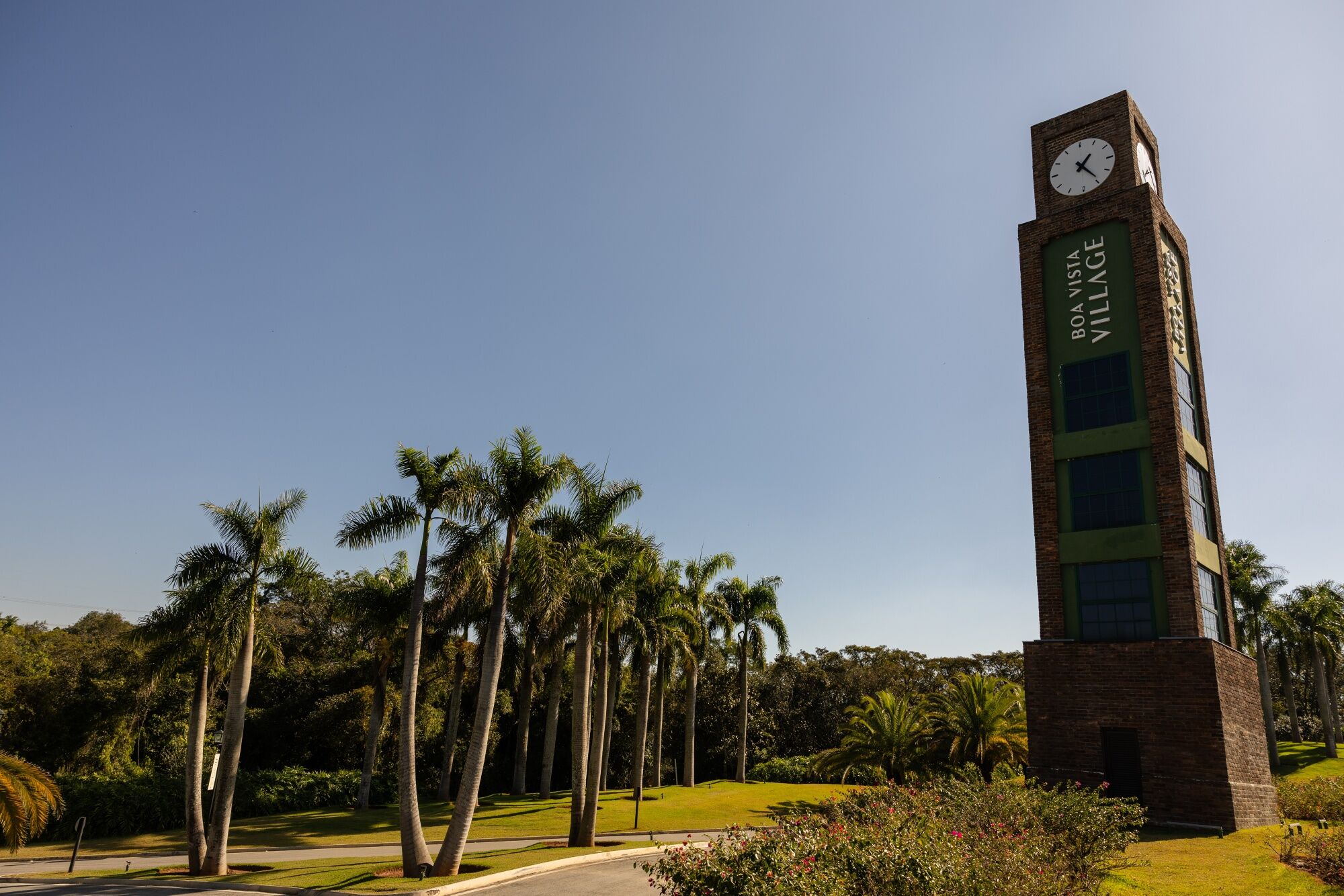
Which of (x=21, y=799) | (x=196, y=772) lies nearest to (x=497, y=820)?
(x=196, y=772)

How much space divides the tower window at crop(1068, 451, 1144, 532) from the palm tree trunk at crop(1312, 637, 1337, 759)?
38.7m

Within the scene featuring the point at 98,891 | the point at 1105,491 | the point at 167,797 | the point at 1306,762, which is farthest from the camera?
the point at 1306,762

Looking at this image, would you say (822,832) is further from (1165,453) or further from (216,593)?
(1165,453)

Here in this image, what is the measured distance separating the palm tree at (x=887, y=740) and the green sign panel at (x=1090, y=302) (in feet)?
51.3

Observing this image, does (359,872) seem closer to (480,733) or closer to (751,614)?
(480,733)

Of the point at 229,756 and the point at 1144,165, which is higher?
the point at 1144,165

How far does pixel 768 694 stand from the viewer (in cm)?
6725

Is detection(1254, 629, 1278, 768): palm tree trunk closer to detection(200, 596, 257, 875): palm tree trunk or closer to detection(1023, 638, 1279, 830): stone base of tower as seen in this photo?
detection(1023, 638, 1279, 830): stone base of tower

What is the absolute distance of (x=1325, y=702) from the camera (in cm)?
5594

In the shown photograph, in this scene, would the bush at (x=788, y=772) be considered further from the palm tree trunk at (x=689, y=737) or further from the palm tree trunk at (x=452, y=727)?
the palm tree trunk at (x=452, y=727)

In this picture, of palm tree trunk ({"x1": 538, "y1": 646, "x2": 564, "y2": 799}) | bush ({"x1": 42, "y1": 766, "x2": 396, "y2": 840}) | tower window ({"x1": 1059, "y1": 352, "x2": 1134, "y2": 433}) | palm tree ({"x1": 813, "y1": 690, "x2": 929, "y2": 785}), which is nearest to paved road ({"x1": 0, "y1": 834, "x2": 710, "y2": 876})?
bush ({"x1": 42, "y1": 766, "x2": 396, "y2": 840})

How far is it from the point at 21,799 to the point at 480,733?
950 cm

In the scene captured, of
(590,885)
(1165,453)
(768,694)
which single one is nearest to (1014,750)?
(1165,453)

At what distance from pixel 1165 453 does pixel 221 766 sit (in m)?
31.2
